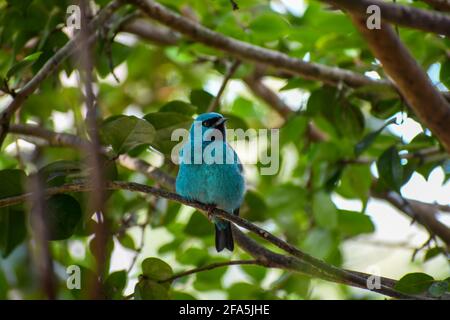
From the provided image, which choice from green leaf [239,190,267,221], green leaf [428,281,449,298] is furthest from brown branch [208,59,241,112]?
green leaf [428,281,449,298]

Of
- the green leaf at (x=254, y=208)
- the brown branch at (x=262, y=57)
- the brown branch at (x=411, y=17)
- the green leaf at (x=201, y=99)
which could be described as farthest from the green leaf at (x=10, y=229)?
the brown branch at (x=411, y=17)

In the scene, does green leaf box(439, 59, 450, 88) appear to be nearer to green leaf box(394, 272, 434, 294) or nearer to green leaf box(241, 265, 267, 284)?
green leaf box(394, 272, 434, 294)

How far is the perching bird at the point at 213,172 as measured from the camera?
443cm

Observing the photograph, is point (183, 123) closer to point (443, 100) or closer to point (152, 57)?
point (443, 100)

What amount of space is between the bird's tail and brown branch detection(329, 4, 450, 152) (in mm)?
1454

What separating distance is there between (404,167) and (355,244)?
2.64 metres

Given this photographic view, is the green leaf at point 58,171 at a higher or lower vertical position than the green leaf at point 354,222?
higher

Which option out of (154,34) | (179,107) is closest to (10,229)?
(179,107)

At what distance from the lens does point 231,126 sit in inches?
200

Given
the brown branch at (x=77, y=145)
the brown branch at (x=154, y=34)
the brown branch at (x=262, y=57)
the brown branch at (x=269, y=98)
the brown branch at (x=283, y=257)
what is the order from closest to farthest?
the brown branch at (x=283, y=257) < the brown branch at (x=77, y=145) < the brown branch at (x=262, y=57) < the brown branch at (x=154, y=34) < the brown branch at (x=269, y=98)

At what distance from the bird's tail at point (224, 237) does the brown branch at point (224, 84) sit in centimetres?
85

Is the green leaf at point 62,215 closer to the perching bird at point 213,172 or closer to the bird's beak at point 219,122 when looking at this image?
the perching bird at point 213,172

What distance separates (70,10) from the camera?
417cm

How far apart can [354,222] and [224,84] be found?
54.7 inches
